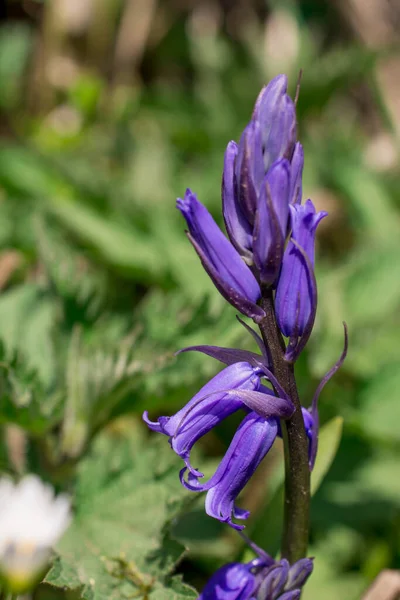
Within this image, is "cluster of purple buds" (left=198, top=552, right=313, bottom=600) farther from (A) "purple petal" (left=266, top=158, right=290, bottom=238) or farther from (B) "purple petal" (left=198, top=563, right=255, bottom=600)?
(A) "purple petal" (left=266, top=158, right=290, bottom=238)

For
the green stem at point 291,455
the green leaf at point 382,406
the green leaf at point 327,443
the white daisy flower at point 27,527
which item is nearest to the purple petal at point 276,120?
the green stem at point 291,455

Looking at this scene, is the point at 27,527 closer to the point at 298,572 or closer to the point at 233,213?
the point at 298,572

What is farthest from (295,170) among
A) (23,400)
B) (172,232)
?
(172,232)

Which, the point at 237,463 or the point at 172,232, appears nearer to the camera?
the point at 237,463

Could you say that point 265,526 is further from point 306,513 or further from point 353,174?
point 353,174

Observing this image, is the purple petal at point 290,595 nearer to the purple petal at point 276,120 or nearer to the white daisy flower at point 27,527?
the white daisy flower at point 27,527

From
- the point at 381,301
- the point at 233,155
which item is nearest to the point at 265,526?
the point at 233,155
